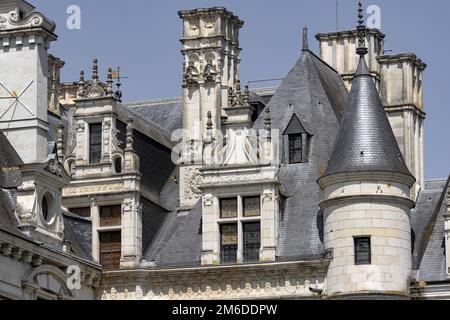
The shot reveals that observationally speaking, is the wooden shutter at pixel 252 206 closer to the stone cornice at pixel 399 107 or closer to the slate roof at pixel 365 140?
the slate roof at pixel 365 140

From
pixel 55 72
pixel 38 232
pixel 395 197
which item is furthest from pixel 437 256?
pixel 55 72

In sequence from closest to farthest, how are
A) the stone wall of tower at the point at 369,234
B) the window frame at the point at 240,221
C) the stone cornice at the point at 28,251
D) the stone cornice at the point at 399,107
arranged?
1. the stone cornice at the point at 28,251
2. the stone wall of tower at the point at 369,234
3. the window frame at the point at 240,221
4. the stone cornice at the point at 399,107

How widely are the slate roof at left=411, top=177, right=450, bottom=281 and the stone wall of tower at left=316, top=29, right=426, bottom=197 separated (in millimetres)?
1260

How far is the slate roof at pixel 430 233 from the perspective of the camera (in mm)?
48219

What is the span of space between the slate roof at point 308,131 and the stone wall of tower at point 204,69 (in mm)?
2036

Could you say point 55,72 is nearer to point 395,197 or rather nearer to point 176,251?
point 176,251

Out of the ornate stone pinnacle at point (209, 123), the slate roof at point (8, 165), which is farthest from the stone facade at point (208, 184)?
the slate roof at point (8, 165)

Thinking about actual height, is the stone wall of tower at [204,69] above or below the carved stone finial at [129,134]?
above

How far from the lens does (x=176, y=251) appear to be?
5006 cm

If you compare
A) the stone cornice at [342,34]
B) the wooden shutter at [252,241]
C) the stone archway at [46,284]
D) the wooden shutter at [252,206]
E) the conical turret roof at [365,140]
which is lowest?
the stone archway at [46,284]
